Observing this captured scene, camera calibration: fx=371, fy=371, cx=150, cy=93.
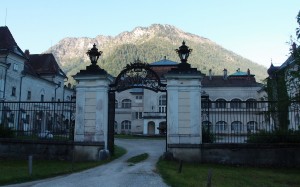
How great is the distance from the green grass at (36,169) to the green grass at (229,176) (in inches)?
130

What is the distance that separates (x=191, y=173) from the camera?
12.7m

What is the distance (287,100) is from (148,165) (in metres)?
6.78

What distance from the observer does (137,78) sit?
673 inches

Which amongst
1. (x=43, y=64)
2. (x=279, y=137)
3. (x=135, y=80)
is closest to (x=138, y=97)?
(x=43, y=64)

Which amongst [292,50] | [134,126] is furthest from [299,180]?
[134,126]

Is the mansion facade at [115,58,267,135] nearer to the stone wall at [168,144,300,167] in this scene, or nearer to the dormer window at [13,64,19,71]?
the dormer window at [13,64,19,71]

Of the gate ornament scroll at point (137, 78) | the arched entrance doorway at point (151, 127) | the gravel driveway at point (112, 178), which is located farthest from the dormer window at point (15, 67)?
the gravel driveway at point (112, 178)

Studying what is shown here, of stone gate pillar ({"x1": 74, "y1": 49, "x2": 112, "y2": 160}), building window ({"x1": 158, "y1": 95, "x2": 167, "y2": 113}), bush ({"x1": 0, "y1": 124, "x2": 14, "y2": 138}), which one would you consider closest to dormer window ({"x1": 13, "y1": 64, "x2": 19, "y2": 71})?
building window ({"x1": 158, "y1": 95, "x2": 167, "y2": 113})

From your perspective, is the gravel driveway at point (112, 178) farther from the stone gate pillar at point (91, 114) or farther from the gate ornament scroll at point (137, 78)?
the gate ornament scroll at point (137, 78)

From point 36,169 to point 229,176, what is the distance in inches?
287

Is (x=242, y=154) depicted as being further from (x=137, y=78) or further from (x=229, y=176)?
(x=137, y=78)

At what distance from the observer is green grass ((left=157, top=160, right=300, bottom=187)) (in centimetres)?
1108

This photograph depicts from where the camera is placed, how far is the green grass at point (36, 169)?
1217 centimetres

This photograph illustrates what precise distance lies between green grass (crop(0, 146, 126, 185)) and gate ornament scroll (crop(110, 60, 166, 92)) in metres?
3.46
